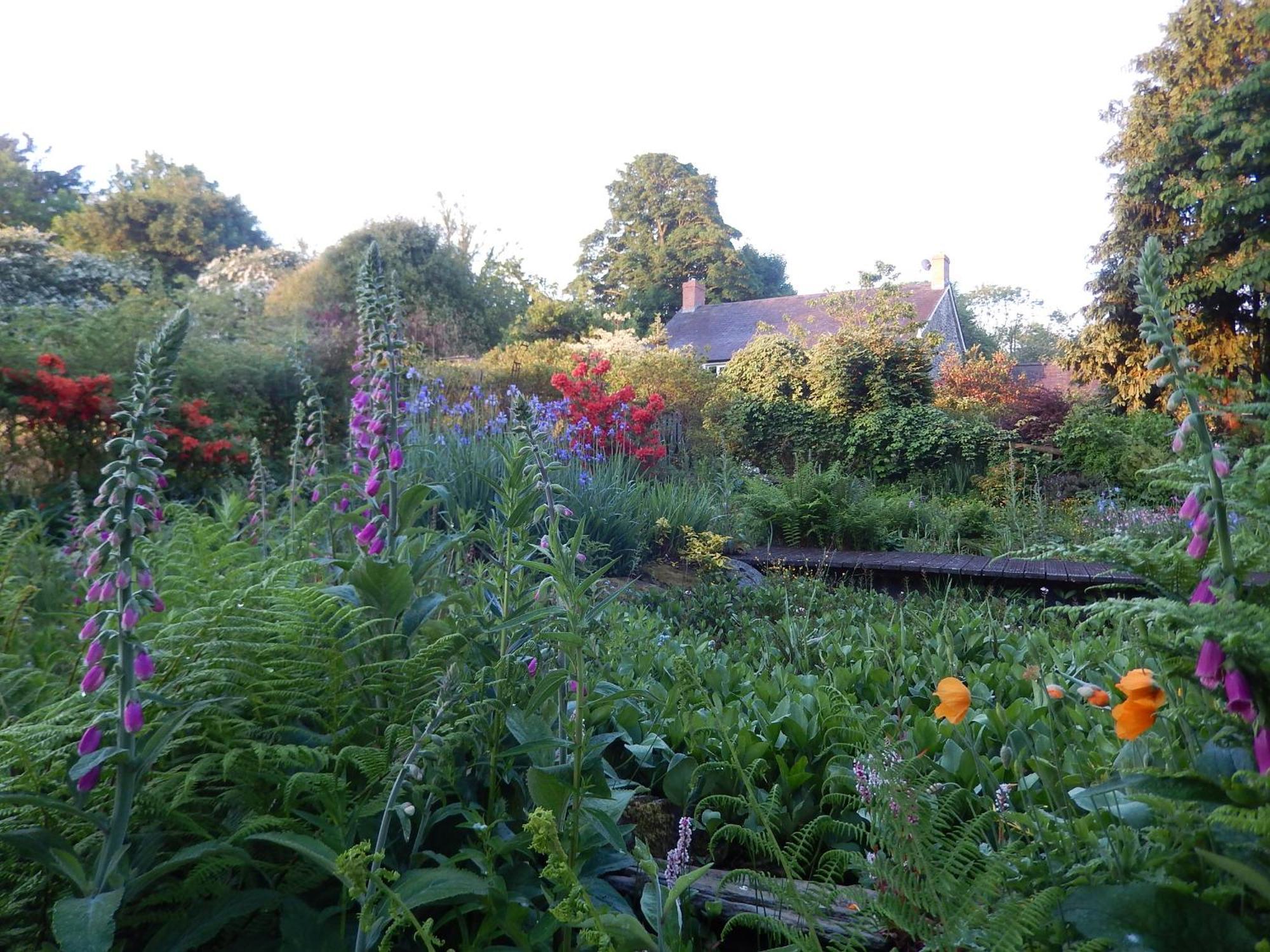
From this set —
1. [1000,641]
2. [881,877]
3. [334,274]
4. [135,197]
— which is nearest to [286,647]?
[881,877]

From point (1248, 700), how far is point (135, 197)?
33.5 m

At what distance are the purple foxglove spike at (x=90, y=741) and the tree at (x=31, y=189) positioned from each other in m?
30.6

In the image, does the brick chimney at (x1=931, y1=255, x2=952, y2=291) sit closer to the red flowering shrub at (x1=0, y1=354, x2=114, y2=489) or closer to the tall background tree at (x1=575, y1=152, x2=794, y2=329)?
the tall background tree at (x1=575, y1=152, x2=794, y2=329)

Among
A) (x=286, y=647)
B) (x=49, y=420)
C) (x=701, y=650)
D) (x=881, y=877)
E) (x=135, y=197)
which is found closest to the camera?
(x=881, y=877)

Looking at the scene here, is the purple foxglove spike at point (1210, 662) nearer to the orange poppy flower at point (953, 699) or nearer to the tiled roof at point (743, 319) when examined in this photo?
the orange poppy flower at point (953, 699)

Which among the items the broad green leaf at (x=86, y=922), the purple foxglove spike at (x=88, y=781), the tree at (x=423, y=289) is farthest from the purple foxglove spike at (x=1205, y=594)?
the tree at (x=423, y=289)

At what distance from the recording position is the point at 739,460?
12.8m

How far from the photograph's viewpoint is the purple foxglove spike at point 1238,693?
34.7 inches

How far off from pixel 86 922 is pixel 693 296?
106ft

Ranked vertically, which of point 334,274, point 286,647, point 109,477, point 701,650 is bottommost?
point 701,650

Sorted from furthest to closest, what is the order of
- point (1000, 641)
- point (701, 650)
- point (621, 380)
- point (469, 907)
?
point (621, 380), point (1000, 641), point (701, 650), point (469, 907)

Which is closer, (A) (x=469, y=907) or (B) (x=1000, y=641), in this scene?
(A) (x=469, y=907)

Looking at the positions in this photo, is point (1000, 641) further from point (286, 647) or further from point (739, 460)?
point (739, 460)

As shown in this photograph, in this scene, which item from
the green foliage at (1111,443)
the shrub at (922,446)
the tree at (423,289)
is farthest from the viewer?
the tree at (423,289)
